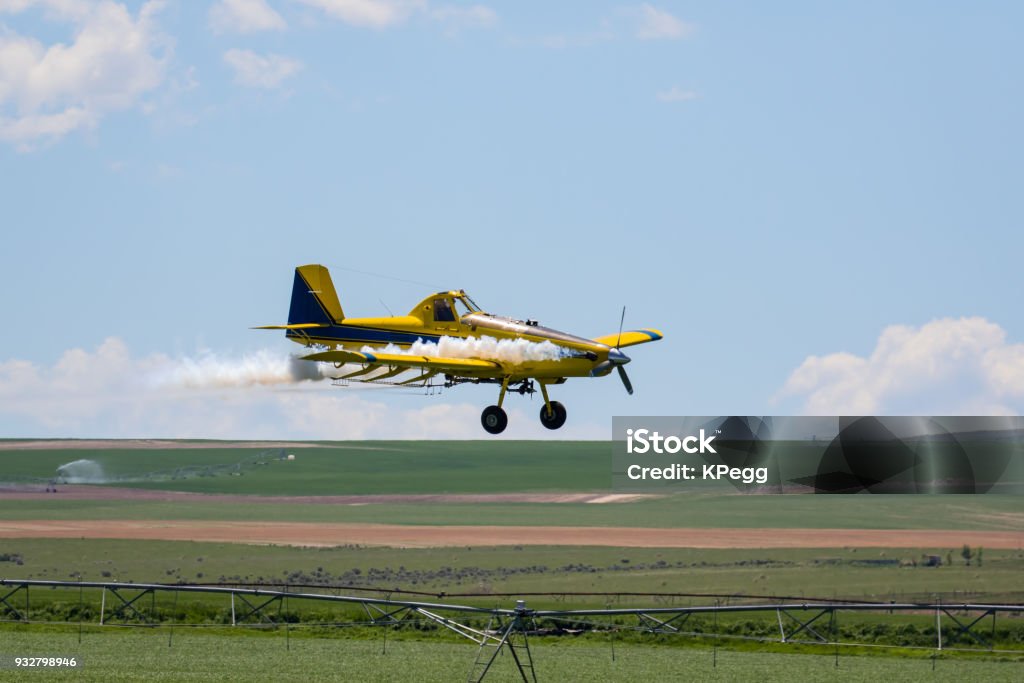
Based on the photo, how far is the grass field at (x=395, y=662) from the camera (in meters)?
86.4

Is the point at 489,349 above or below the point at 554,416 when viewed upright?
above

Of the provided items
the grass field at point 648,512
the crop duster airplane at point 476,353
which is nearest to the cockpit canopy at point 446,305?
the crop duster airplane at point 476,353

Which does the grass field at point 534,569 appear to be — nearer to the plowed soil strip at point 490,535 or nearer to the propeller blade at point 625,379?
the plowed soil strip at point 490,535

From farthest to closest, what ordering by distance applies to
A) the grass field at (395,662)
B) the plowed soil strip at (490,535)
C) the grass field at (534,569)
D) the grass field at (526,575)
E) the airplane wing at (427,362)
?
the plowed soil strip at (490,535)
the grass field at (534,569)
the grass field at (526,575)
the grass field at (395,662)
the airplane wing at (427,362)

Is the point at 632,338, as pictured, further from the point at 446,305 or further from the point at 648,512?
the point at 648,512

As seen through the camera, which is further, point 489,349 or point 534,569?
point 534,569

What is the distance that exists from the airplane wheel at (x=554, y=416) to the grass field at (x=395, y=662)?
21.9m

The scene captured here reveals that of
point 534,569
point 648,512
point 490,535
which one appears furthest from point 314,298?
point 648,512

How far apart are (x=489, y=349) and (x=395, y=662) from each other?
29.9m

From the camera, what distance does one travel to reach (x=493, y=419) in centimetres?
7012

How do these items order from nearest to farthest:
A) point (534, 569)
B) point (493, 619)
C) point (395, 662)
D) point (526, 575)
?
point (395, 662), point (493, 619), point (526, 575), point (534, 569)

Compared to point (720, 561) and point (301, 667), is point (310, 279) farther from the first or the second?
point (720, 561)

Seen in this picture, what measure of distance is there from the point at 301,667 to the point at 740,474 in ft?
386

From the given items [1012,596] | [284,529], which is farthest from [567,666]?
[284,529]
